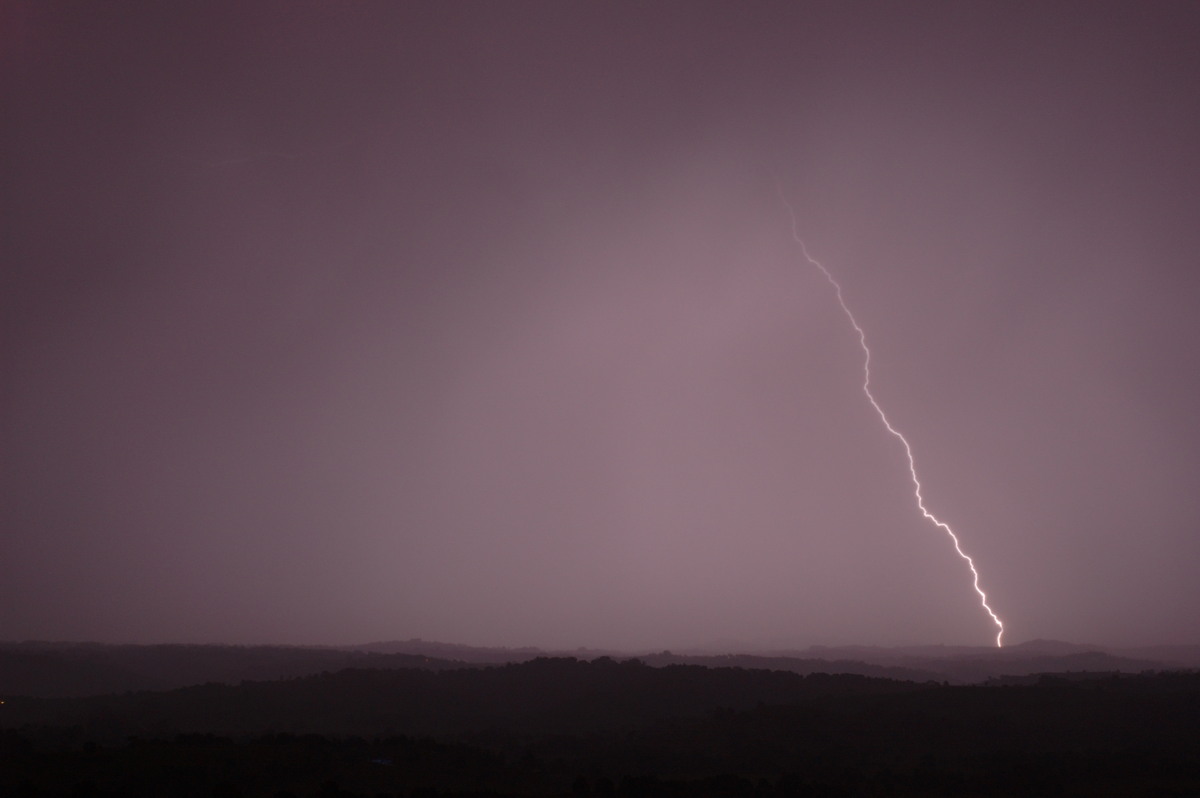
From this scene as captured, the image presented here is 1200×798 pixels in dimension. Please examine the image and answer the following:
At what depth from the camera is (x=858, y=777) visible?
692 inches

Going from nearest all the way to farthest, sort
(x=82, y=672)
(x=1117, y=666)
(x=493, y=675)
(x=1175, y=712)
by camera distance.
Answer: (x=1175, y=712)
(x=493, y=675)
(x=82, y=672)
(x=1117, y=666)

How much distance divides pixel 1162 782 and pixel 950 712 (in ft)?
22.8

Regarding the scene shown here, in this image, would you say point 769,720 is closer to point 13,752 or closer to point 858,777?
point 858,777

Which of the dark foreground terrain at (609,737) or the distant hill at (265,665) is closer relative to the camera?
the dark foreground terrain at (609,737)

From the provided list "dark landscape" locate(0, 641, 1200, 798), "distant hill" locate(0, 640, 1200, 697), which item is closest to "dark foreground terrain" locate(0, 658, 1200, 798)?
"dark landscape" locate(0, 641, 1200, 798)

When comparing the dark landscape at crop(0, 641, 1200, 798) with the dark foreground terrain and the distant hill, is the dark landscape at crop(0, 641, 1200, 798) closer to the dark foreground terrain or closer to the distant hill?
the dark foreground terrain

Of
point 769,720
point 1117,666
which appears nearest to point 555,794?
point 769,720

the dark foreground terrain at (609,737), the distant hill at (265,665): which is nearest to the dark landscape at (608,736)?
the dark foreground terrain at (609,737)

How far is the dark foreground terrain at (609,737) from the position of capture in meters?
16.3

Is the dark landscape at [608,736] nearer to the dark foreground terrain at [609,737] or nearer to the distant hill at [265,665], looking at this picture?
the dark foreground terrain at [609,737]

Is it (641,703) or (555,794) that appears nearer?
(555,794)

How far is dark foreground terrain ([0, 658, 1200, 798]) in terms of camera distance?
16281 millimetres

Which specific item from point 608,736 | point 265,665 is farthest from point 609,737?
point 265,665

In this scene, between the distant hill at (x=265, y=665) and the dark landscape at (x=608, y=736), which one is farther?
the distant hill at (x=265, y=665)
